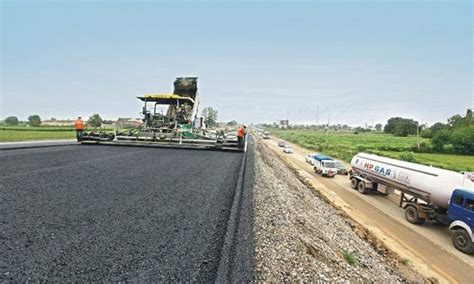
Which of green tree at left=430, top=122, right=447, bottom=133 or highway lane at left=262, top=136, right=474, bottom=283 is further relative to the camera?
green tree at left=430, top=122, right=447, bottom=133

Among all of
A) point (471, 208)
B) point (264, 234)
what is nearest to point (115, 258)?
point (264, 234)

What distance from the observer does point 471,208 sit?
28.9ft

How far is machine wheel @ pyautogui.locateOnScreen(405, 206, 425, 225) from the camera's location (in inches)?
462

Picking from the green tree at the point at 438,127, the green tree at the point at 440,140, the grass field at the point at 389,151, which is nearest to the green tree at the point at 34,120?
the grass field at the point at 389,151

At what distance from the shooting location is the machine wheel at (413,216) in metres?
11.7

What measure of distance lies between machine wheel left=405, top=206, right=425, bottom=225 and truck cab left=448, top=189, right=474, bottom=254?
2.02 m

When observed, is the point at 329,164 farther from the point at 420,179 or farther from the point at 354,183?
the point at 420,179

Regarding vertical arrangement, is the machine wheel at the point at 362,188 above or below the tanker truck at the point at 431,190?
below

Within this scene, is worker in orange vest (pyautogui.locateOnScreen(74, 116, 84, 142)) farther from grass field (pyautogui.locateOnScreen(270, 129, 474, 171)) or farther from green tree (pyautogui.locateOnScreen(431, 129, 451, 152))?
green tree (pyautogui.locateOnScreen(431, 129, 451, 152))

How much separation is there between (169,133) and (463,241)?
41.1 ft

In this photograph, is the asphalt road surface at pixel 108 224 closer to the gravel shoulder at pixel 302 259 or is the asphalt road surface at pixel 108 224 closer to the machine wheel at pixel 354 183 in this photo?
the gravel shoulder at pixel 302 259

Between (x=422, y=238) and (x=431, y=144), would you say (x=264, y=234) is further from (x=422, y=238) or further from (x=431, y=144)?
(x=431, y=144)

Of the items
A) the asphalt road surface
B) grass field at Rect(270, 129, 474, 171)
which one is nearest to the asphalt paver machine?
the asphalt road surface

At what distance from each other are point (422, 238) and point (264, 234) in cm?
984
